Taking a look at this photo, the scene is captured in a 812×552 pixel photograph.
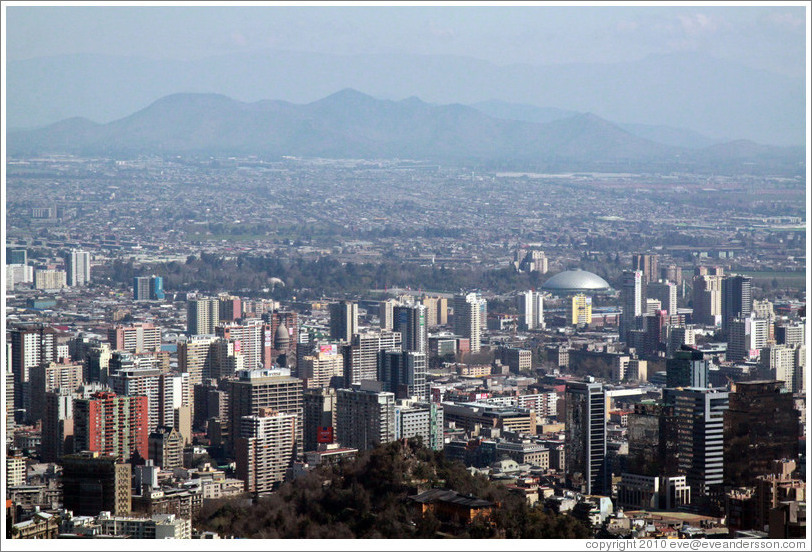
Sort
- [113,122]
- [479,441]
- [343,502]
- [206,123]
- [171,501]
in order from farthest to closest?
[206,123], [113,122], [479,441], [171,501], [343,502]

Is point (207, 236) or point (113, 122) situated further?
point (207, 236)

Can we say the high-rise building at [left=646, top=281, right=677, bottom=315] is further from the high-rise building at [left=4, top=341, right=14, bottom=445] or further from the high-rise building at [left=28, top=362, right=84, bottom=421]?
the high-rise building at [left=4, top=341, right=14, bottom=445]

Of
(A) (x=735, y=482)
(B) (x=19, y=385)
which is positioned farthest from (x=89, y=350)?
(A) (x=735, y=482)

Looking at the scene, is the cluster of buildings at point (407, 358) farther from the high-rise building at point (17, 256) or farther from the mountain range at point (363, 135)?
the mountain range at point (363, 135)

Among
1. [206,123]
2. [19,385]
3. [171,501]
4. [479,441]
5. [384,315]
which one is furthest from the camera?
[206,123]

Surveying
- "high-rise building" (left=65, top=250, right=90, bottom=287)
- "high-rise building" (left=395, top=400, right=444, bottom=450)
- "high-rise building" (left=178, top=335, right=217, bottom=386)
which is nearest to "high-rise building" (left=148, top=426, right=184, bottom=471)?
"high-rise building" (left=395, top=400, right=444, bottom=450)

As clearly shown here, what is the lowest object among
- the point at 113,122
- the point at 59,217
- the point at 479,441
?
the point at 479,441

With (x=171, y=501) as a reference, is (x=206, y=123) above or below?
above

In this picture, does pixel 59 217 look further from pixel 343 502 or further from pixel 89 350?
pixel 343 502
